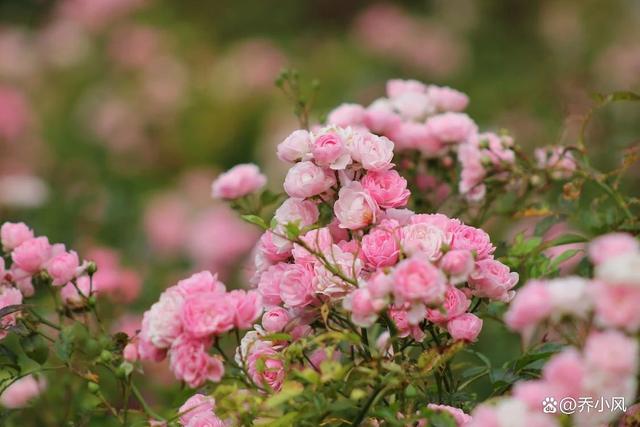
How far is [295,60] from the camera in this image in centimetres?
516

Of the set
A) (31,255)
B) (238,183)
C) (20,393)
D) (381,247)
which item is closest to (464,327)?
(381,247)

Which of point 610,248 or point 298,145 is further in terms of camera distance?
point 298,145

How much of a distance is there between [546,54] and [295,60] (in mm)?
1468

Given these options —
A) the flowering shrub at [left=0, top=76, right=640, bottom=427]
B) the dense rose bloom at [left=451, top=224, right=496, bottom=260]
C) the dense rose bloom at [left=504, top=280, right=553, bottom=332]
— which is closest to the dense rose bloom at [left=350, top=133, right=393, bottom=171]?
the flowering shrub at [left=0, top=76, right=640, bottom=427]

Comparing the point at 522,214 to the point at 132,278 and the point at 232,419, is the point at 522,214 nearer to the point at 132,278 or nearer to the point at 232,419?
the point at 232,419

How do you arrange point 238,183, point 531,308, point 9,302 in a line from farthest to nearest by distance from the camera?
point 238,183 < point 9,302 < point 531,308

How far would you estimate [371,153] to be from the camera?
43.4 inches

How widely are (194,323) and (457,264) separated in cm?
28

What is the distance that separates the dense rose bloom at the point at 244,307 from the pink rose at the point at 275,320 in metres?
0.11

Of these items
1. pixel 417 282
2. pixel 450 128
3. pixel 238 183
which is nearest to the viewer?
pixel 417 282

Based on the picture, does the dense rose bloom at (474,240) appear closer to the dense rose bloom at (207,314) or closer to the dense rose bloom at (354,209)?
the dense rose bloom at (354,209)

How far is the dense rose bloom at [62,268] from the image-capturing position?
3.88 ft

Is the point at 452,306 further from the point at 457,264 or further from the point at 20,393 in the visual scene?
the point at 20,393

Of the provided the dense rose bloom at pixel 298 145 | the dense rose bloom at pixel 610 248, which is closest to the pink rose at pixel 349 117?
the dense rose bloom at pixel 298 145
